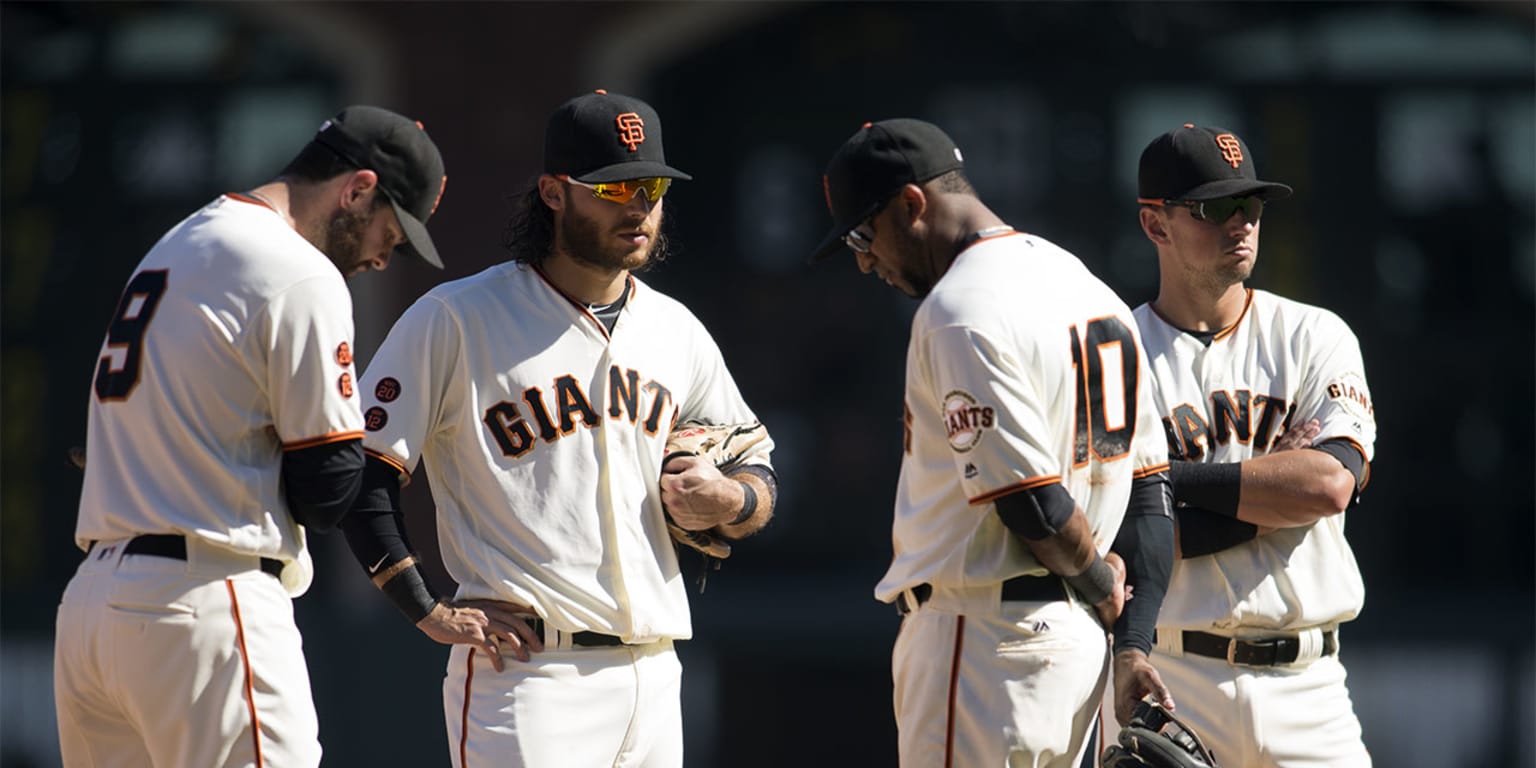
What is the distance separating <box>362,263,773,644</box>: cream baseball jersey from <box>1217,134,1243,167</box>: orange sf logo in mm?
1512

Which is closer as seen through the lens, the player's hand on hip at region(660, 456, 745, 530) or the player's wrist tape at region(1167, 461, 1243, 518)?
the player's hand on hip at region(660, 456, 745, 530)

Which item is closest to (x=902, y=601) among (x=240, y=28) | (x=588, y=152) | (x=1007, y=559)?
(x=1007, y=559)

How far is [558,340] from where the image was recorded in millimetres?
4012

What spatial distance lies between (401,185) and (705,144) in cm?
644

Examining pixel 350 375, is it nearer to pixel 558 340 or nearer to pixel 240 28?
pixel 558 340

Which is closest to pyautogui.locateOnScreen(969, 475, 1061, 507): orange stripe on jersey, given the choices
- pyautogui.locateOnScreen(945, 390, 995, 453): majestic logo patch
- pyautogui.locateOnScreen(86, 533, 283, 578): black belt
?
A: pyautogui.locateOnScreen(945, 390, 995, 453): majestic logo patch

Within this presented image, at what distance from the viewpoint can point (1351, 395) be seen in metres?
4.42

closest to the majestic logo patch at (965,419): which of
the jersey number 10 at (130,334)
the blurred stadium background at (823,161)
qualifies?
the jersey number 10 at (130,334)

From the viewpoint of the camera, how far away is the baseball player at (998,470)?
11.6 feet

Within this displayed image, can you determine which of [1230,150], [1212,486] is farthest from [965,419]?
[1230,150]

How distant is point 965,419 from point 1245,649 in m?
1.17

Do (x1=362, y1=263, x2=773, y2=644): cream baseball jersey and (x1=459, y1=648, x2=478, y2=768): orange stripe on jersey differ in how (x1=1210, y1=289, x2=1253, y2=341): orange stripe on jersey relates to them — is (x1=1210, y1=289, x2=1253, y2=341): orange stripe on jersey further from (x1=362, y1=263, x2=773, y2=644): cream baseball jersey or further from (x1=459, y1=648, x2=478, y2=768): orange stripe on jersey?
(x1=459, y1=648, x2=478, y2=768): orange stripe on jersey

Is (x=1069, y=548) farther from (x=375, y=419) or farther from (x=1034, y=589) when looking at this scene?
(x=375, y=419)

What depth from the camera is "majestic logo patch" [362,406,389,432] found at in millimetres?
3859
